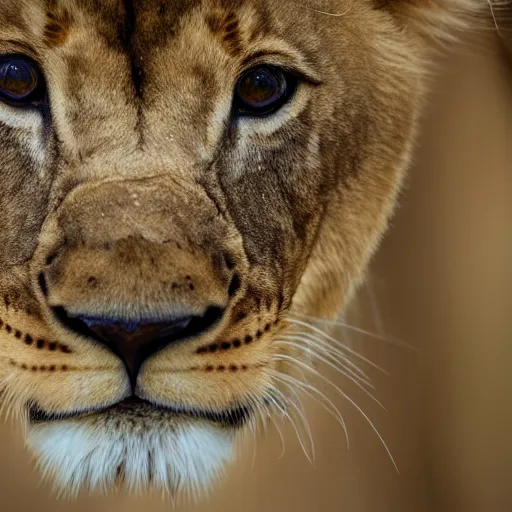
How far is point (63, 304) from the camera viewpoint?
0.83m

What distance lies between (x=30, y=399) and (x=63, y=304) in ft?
0.42

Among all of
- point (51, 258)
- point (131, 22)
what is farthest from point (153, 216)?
point (131, 22)

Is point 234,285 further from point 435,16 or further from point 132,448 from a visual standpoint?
point 435,16

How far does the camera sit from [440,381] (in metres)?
1.06

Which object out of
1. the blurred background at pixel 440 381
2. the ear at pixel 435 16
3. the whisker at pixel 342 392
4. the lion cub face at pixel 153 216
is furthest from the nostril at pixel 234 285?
the ear at pixel 435 16

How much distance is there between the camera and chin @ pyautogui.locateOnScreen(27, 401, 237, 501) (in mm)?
892

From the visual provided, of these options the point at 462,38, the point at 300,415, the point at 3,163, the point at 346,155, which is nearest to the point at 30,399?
the point at 3,163

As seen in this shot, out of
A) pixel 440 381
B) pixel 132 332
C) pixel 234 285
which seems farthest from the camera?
pixel 440 381

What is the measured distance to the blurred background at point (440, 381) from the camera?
101 cm

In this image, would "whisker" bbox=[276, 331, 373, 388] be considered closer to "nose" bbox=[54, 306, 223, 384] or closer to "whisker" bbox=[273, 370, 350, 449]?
"whisker" bbox=[273, 370, 350, 449]

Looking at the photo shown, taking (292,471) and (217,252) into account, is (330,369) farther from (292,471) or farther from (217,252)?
(217,252)

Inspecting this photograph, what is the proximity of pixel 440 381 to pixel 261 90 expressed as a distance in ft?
1.19

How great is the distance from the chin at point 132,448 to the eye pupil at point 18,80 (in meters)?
0.30

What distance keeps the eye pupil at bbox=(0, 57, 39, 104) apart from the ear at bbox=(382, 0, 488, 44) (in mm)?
427
